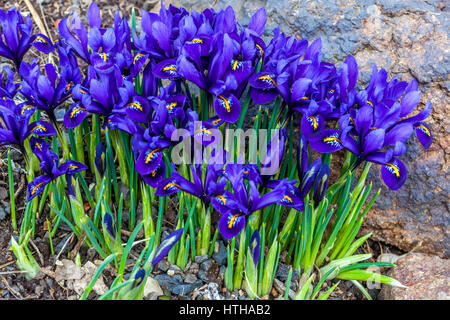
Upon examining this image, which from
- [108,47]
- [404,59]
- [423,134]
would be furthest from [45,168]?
[404,59]

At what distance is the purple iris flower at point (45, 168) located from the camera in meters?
2.84

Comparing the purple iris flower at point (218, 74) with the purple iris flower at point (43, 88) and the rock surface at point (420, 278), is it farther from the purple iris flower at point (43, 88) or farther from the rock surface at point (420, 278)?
the rock surface at point (420, 278)

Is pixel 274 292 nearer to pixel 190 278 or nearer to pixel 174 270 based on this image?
pixel 190 278

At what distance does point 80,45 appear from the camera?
3184mm

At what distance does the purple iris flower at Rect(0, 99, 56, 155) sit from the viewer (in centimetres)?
283

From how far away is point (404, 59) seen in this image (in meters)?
3.50

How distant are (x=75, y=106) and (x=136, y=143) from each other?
0.47 m

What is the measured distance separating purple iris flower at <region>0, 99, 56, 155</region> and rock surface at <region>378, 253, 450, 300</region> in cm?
243

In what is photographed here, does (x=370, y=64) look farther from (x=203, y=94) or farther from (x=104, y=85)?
(x=104, y=85)

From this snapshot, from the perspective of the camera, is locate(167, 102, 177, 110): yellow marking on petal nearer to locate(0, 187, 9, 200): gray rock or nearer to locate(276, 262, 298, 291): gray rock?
locate(276, 262, 298, 291): gray rock

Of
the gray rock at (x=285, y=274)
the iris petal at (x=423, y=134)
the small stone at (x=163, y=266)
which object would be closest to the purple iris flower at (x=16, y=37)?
the small stone at (x=163, y=266)

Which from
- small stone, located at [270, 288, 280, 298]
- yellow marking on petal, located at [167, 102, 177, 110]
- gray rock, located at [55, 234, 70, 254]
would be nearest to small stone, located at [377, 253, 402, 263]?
small stone, located at [270, 288, 280, 298]

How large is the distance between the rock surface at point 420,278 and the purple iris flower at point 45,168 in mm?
2168

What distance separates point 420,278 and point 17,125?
2743 millimetres
